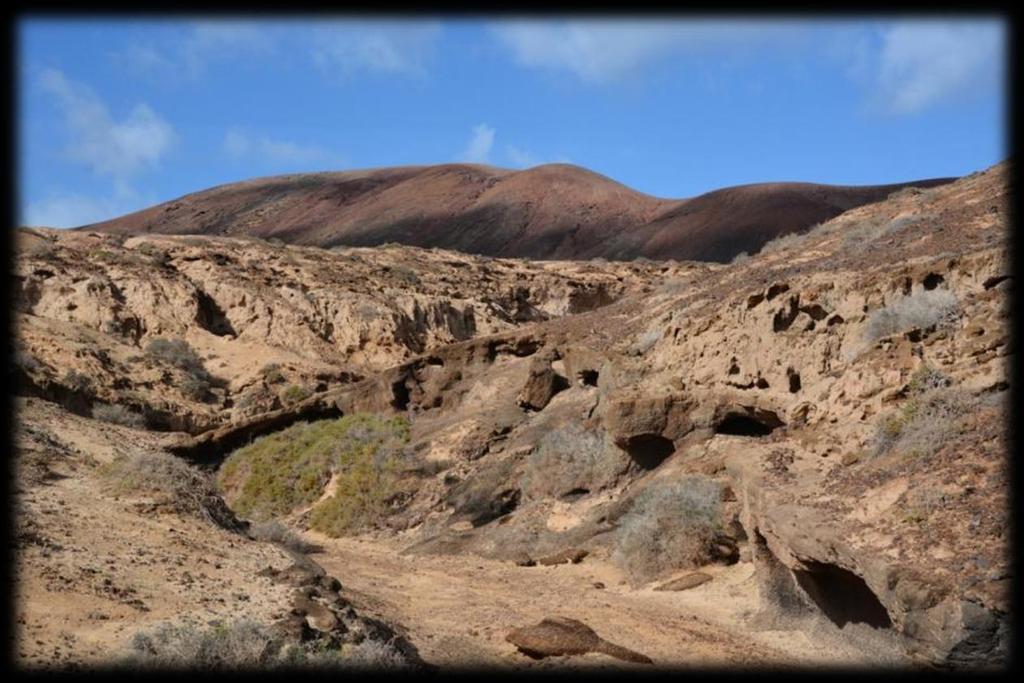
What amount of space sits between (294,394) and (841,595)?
Answer: 23.3 metres

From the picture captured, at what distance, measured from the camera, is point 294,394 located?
30.8 m

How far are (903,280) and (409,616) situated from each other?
846cm

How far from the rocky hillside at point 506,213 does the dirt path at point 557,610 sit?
49.6 m

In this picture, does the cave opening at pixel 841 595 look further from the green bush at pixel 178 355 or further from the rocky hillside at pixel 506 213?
the rocky hillside at pixel 506 213

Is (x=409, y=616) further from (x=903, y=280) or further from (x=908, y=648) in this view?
(x=903, y=280)

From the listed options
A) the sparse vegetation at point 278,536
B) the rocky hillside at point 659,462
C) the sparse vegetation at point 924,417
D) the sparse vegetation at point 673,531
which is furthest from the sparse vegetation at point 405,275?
the sparse vegetation at point 924,417

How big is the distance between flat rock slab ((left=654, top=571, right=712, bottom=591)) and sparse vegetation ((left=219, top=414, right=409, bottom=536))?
730cm

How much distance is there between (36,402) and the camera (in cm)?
2334

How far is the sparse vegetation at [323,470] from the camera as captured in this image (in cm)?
1891

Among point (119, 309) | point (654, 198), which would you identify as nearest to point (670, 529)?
point (119, 309)

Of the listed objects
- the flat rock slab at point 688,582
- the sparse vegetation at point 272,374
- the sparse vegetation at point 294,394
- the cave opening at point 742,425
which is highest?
the sparse vegetation at point 272,374

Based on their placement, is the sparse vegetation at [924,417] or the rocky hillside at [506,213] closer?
the sparse vegetation at [924,417]

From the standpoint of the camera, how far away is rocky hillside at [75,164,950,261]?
69.1 m

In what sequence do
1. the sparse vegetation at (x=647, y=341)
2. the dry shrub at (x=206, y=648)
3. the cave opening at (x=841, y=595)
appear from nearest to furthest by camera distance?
the dry shrub at (x=206, y=648) → the cave opening at (x=841, y=595) → the sparse vegetation at (x=647, y=341)
